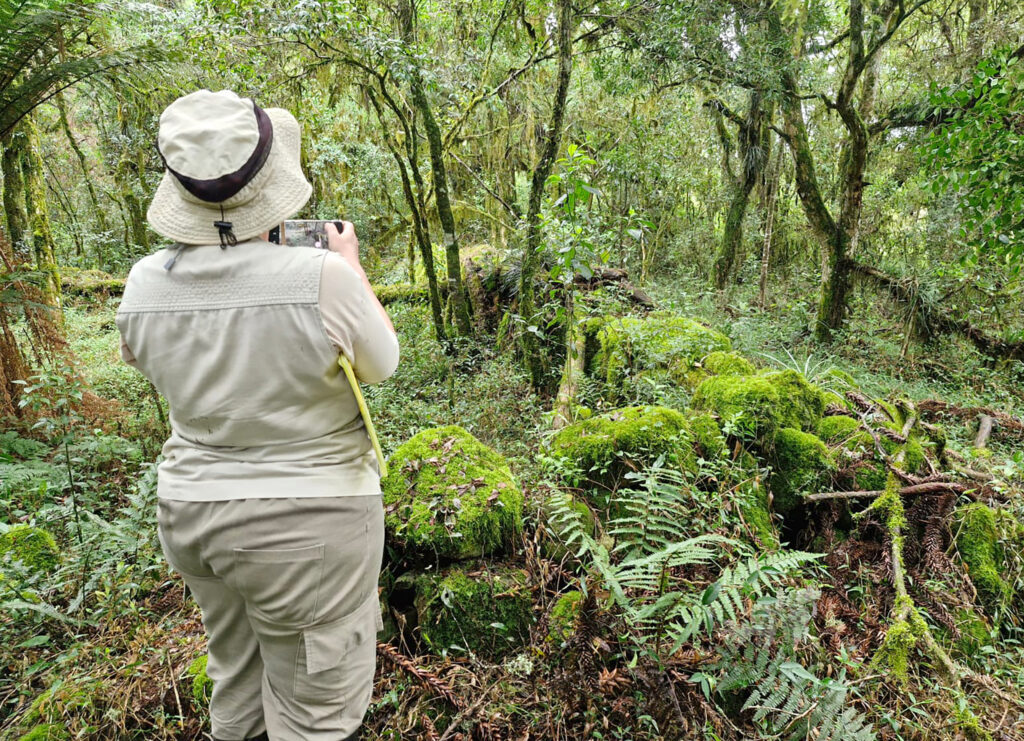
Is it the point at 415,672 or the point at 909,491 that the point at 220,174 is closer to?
the point at 415,672

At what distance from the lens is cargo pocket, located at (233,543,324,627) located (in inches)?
61.4

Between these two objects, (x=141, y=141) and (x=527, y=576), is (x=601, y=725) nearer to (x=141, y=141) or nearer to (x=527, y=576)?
(x=527, y=576)

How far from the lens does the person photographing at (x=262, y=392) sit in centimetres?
151

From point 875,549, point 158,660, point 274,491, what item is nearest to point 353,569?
point 274,491

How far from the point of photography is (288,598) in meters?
1.58

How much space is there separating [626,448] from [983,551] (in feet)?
6.56

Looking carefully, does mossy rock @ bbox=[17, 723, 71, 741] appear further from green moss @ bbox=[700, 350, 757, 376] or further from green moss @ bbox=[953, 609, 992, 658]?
green moss @ bbox=[700, 350, 757, 376]

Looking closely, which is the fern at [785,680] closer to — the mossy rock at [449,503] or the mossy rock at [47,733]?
the mossy rock at [449,503]

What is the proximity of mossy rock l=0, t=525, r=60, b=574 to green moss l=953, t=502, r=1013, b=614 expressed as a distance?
16.3 ft

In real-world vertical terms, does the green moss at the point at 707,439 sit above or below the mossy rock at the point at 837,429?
above

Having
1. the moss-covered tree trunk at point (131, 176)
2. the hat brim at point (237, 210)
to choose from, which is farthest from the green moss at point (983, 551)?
the moss-covered tree trunk at point (131, 176)

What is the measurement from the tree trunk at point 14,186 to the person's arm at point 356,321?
8.32m

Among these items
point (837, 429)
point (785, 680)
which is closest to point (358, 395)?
point (785, 680)

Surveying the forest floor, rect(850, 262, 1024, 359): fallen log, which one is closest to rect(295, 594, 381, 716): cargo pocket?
the forest floor
